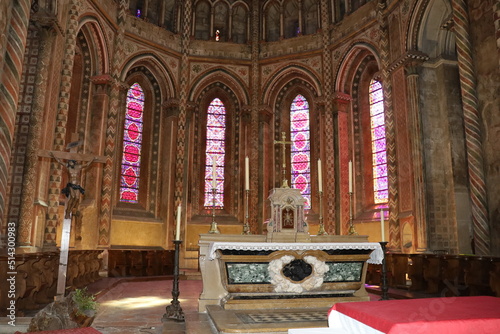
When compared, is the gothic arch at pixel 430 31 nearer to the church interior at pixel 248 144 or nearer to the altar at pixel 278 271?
the church interior at pixel 248 144

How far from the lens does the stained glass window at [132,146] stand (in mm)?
15391

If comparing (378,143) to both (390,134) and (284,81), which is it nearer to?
(390,134)

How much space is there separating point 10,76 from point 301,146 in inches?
440

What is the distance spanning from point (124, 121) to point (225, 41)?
219 inches

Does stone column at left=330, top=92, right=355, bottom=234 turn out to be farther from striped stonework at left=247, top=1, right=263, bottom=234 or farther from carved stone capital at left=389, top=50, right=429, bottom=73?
carved stone capital at left=389, top=50, right=429, bottom=73

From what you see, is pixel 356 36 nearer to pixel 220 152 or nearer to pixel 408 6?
pixel 408 6

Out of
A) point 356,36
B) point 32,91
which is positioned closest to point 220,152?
point 356,36

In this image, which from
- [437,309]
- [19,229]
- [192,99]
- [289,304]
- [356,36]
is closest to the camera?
[437,309]

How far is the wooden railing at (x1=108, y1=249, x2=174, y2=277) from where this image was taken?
1289 centimetres

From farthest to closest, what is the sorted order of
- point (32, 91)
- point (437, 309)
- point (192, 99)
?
point (192, 99) → point (32, 91) → point (437, 309)

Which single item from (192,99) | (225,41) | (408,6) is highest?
(225,41)

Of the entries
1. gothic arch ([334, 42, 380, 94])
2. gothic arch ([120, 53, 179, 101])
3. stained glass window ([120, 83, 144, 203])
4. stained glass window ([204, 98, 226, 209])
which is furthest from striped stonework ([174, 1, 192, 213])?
gothic arch ([334, 42, 380, 94])

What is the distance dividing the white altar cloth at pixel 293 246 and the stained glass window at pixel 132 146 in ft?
31.6

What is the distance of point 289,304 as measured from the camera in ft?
21.4
